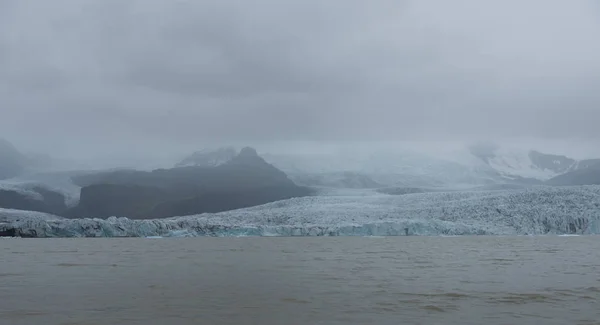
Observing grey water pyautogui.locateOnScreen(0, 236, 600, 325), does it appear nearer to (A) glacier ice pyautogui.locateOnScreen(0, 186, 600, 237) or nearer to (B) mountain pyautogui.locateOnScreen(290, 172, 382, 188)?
(A) glacier ice pyautogui.locateOnScreen(0, 186, 600, 237)

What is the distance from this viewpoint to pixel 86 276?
18359 mm

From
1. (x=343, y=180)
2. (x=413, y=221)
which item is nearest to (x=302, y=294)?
(x=413, y=221)

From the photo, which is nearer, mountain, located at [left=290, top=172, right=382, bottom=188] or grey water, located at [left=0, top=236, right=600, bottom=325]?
grey water, located at [left=0, top=236, right=600, bottom=325]

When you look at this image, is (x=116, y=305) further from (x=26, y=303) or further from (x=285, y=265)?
(x=285, y=265)

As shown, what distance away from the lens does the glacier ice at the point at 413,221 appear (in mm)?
56594

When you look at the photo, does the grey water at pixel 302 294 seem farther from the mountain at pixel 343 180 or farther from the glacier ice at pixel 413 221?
the mountain at pixel 343 180

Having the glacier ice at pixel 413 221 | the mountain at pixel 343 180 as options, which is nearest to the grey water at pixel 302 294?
the glacier ice at pixel 413 221

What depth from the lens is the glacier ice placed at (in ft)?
186

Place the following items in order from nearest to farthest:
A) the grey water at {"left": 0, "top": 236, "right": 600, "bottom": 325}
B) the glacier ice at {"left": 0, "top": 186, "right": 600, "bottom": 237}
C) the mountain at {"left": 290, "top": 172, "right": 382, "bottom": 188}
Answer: the grey water at {"left": 0, "top": 236, "right": 600, "bottom": 325} → the glacier ice at {"left": 0, "top": 186, "right": 600, "bottom": 237} → the mountain at {"left": 290, "top": 172, "right": 382, "bottom": 188}

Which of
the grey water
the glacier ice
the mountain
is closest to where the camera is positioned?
the grey water

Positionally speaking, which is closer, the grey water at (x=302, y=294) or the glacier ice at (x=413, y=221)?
the grey water at (x=302, y=294)

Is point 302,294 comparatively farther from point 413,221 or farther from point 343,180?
point 343,180

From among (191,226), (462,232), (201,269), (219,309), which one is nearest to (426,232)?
(462,232)

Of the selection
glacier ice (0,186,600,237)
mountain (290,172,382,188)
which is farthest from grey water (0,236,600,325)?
mountain (290,172,382,188)
